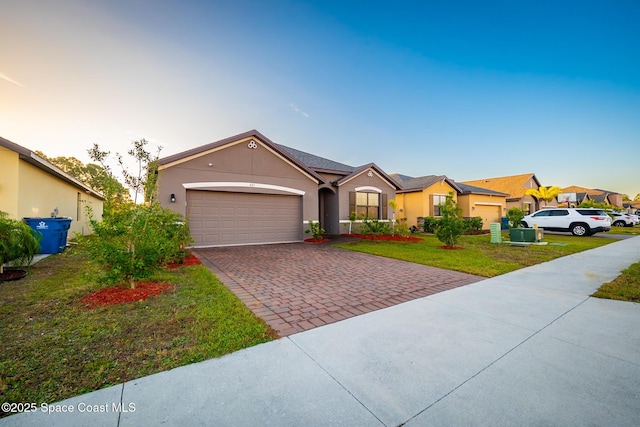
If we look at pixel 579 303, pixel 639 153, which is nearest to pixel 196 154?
pixel 579 303

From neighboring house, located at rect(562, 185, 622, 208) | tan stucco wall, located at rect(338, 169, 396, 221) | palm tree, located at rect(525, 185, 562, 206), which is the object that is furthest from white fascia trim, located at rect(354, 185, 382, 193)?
neighboring house, located at rect(562, 185, 622, 208)

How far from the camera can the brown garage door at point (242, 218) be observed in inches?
424

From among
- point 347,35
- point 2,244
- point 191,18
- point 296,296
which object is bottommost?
point 296,296

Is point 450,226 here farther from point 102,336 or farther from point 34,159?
point 34,159

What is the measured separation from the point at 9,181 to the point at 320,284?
10.6 m

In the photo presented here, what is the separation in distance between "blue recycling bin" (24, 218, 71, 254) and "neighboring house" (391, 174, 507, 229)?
18.2 metres

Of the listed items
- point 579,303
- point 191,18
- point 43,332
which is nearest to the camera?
point 43,332

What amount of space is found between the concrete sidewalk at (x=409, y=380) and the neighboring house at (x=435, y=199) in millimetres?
16416

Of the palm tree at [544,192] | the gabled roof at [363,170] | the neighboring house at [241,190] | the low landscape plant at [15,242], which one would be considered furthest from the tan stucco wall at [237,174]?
the palm tree at [544,192]

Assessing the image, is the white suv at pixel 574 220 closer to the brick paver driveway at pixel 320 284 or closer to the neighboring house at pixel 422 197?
the neighboring house at pixel 422 197

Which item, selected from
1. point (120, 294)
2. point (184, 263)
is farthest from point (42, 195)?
point (120, 294)

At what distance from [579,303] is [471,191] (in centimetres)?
1939

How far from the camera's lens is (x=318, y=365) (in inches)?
93.0

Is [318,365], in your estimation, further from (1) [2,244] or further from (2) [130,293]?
(1) [2,244]
